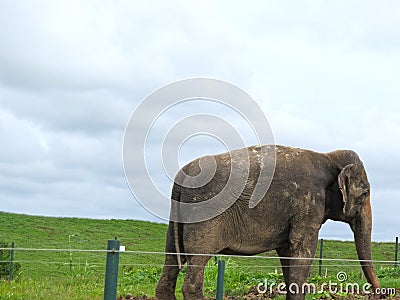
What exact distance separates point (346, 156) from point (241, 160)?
2127 millimetres

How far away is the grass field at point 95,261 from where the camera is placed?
535 inches

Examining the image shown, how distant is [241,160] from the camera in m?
11.6

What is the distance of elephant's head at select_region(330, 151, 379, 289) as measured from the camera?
12391 millimetres

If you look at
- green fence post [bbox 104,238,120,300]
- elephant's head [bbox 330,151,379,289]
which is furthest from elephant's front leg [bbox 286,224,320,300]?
green fence post [bbox 104,238,120,300]

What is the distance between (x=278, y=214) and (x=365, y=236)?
2.25m

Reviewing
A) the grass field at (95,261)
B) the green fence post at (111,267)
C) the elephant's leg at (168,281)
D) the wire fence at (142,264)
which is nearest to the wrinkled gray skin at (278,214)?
the elephant's leg at (168,281)

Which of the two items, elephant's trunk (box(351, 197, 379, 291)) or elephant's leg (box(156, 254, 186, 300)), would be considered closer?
elephant's leg (box(156, 254, 186, 300))

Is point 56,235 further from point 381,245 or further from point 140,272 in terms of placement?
point 140,272

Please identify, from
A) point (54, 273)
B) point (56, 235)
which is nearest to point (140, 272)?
point (54, 273)

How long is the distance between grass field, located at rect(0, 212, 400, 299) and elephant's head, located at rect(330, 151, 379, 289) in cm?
45

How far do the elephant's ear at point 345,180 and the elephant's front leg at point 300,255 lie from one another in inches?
30.5

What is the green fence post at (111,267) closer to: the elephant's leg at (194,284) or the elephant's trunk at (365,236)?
the elephant's leg at (194,284)

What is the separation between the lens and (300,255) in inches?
464

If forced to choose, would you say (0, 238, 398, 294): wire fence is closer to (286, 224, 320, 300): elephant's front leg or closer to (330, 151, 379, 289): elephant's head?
(286, 224, 320, 300): elephant's front leg
